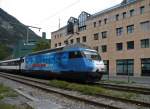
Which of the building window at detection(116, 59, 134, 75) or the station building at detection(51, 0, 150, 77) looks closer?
the station building at detection(51, 0, 150, 77)

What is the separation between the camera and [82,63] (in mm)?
23594

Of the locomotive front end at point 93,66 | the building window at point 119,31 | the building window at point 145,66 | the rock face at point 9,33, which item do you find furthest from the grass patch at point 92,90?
the rock face at point 9,33

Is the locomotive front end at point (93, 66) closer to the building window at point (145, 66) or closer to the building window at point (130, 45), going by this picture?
the building window at point (145, 66)

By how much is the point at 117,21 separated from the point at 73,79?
34078 millimetres

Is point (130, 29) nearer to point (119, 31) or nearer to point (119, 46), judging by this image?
point (119, 31)

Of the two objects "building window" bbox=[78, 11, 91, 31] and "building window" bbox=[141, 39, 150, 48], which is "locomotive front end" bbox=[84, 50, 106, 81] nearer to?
"building window" bbox=[141, 39, 150, 48]

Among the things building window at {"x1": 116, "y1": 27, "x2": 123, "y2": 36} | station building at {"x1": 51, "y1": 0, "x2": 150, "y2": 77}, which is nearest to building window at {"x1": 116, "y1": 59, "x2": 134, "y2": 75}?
station building at {"x1": 51, "y1": 0, "x2": 150, "y2": 77}

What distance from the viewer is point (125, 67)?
54812mm

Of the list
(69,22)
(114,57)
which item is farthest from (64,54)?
(69,22)

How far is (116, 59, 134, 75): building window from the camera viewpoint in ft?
175

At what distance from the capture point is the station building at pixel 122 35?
51094 mm

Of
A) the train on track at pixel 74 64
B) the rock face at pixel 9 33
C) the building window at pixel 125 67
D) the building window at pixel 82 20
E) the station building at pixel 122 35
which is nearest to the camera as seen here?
the train on track at pixel 74 64

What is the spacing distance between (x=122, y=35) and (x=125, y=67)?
5707 millimetres

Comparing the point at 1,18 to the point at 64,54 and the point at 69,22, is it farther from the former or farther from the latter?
the point at 64,54
